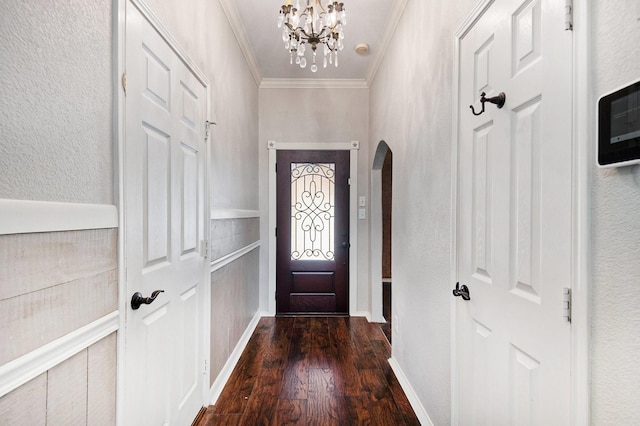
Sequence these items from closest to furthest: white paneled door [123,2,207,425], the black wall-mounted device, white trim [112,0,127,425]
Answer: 1. the black wall-mounted device
2. white trim [112,0,127,425]
3. white paneled door [123,2,207,425]

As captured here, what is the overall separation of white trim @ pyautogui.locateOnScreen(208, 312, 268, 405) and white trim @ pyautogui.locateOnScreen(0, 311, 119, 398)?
4.17 feet

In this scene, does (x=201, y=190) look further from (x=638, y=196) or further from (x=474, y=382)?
(x=638, y=196)

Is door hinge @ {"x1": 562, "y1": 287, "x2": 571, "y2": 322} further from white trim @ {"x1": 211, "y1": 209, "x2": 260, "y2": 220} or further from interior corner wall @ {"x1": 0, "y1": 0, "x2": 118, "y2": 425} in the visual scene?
white trim @ {"x1": 211, "y1": 209, "x2": 260, "y2": 220}

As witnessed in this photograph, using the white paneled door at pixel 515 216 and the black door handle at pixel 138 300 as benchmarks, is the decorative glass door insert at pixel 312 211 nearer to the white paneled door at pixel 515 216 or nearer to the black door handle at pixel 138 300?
the white paneled door at pixel 515 216

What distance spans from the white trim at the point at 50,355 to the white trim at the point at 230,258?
1.05m

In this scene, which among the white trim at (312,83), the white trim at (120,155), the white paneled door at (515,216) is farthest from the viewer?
the white trim at (312,83)

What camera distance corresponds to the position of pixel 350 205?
3.79 meters

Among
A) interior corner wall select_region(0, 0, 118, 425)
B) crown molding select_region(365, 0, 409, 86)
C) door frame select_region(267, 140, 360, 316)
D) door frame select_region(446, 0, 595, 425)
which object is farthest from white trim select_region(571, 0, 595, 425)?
door frame select_region(267, 140, 360, 316)

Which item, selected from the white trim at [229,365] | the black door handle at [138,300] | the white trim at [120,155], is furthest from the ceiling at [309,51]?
the white trim at [229,365]

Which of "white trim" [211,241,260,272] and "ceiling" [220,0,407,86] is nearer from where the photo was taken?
"white trim" [211,241,260,272]

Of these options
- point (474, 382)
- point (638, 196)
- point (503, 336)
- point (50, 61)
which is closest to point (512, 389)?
point (503, 336)

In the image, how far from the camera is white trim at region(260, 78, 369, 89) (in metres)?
3.75

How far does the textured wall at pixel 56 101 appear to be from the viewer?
0.73m

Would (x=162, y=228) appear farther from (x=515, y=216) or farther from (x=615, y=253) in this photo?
(x=615, y=253)
